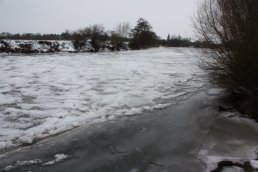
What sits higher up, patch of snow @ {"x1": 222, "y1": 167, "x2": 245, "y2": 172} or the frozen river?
the frozen river

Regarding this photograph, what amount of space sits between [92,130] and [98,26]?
152 feet

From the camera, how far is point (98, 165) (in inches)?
204

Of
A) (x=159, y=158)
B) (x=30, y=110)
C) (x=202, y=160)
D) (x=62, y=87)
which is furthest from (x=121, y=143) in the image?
(x=62, y=87)

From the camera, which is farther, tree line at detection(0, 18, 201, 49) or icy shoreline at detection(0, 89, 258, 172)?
tree line at detection(0, 18, 201, 49)

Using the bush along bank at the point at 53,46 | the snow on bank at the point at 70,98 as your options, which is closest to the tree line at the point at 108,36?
the bush along bank at the point at 53,46

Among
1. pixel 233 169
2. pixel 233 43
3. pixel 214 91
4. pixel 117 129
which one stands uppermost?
pixel 233 43

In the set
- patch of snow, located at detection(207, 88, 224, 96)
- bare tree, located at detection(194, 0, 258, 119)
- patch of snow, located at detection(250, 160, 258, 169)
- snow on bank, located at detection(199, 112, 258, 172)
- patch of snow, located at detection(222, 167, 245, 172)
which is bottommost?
patch of snow, located at detection(222, 167, 245, 172)

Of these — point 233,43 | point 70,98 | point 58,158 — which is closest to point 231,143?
point 233,43

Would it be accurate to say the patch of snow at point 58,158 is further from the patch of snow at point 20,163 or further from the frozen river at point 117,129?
the patch of snow at point 20,163

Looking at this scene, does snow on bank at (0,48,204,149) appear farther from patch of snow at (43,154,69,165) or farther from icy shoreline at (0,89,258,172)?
patch of snow at (43,154,69,165)

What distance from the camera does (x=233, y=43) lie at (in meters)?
8.74

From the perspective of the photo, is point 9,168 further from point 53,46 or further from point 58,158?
point 53,46

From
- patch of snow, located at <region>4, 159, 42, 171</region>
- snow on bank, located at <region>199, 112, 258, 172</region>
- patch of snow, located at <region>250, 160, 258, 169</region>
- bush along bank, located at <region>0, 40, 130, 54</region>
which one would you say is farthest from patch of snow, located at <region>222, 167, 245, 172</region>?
bush along bank, located at <region>0, 40, 130, 54</region>

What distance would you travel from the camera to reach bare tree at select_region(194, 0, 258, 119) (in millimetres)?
8172
